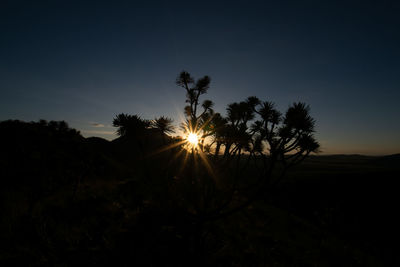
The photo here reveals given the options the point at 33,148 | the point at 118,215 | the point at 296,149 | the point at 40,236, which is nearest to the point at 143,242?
the point at 118,215

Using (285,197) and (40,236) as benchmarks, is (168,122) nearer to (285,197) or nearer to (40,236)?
(40,236)

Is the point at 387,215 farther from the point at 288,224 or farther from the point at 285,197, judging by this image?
the point at 288,224

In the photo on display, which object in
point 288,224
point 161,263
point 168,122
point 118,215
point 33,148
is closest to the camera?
point 168,122

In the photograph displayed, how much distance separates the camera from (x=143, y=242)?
5.73m

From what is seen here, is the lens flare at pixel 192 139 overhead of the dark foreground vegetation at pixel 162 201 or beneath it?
overhead

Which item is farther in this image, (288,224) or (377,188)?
(377,188)

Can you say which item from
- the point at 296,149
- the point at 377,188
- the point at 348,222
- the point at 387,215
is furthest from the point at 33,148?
the point at 377,188

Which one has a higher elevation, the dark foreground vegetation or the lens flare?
the lens flare

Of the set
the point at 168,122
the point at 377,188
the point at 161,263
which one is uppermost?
the point at 168,122

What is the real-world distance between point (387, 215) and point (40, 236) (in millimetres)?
32993

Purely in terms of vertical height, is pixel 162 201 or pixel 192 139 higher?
pixel 192 139

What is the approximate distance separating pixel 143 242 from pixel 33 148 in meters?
9.34

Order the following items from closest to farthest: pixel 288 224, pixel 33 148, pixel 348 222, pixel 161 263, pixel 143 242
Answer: pixel 161 263
pixel 143 242
pixel 33 148
pixel 288 224
pixel 348 222

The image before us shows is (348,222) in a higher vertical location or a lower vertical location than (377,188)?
lower
